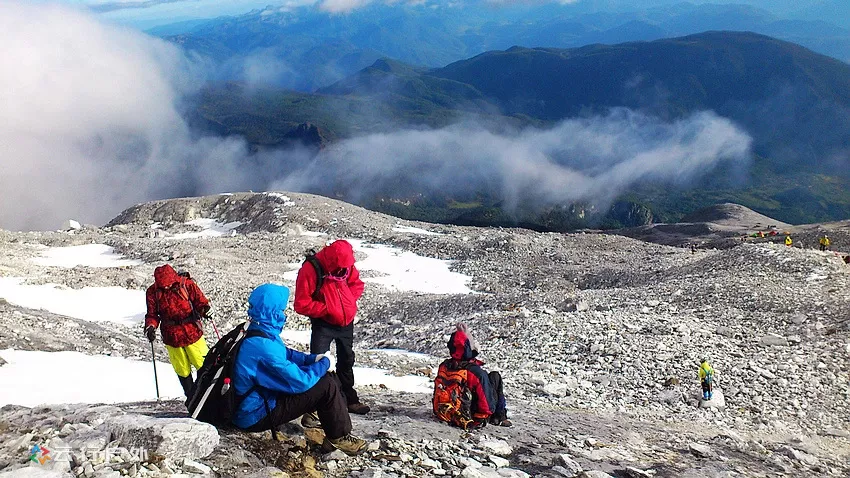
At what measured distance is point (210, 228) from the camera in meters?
Result: 51.1

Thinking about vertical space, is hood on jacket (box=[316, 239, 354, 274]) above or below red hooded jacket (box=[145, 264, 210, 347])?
above

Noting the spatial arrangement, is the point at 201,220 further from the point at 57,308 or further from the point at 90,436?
the point at 90,436

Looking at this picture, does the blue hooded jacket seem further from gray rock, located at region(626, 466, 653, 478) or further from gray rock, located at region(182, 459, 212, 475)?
gray rock, located at region(626, 466, 653, 478)

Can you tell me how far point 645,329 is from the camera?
16062 millimetres

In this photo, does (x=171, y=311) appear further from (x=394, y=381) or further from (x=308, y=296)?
(x=394, y=381)

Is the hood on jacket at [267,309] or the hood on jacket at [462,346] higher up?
the hood on jacket at [267,309]

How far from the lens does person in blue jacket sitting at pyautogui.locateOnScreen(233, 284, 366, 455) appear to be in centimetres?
658

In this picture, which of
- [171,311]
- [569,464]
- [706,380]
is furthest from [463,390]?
[706,380]

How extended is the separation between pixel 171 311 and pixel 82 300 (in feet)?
61.0

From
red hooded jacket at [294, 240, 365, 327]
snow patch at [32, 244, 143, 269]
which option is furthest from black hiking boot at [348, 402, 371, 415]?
snow patch at [32, 244, 143, 269]

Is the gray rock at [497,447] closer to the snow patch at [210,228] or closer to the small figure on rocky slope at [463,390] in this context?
the small figure on rocky slope at [463,390]

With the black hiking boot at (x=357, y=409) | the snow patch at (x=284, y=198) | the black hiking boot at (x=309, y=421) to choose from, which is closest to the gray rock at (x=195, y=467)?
the black hiking boot at (x=309, y=421)

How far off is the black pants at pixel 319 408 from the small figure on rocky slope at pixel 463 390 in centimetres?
198

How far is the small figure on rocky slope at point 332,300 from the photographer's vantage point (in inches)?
334
